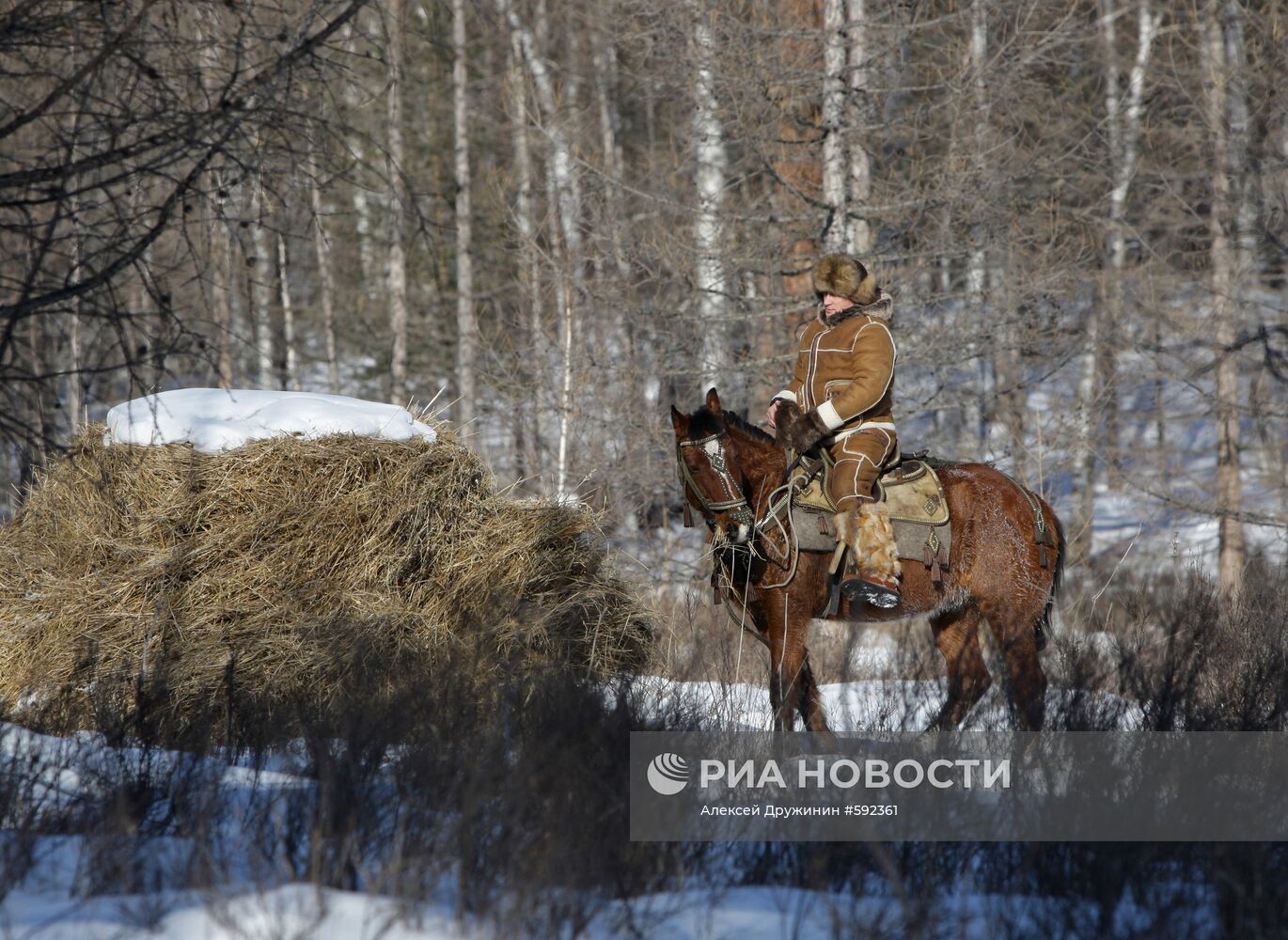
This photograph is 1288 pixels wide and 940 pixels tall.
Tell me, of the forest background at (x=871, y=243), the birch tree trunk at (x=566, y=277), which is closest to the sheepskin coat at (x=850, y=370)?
the forest background at (x=871, y=243)

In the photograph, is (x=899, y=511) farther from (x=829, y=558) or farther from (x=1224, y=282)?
(x=1224, y=282)

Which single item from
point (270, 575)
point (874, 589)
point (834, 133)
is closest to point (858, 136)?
point (834, 133)

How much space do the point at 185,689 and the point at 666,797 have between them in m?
2.94

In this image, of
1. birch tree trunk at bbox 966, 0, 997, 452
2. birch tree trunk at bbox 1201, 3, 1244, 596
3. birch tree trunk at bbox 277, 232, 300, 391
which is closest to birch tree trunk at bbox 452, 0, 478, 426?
birch tree trunk at bbox 277, 232, 300, 391

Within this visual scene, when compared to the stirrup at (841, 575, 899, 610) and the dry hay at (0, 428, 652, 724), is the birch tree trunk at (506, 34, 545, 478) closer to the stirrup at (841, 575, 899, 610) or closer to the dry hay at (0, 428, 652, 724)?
the dry hay at (0, 428, 652, 724)

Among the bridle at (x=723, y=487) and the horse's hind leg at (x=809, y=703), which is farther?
the bridle at (x=723, y=487)

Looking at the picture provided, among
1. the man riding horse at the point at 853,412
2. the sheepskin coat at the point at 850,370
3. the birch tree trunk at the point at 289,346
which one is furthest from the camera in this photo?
the birch tree trunk at the point at 289,346

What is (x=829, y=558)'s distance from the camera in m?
6.54

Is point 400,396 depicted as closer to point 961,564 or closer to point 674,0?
point 674,0

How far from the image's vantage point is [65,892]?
3652mm

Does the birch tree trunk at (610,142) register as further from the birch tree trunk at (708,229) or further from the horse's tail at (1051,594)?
the horse's tail at (1051,594)

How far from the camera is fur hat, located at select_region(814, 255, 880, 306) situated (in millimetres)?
6555

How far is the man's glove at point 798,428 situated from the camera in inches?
250

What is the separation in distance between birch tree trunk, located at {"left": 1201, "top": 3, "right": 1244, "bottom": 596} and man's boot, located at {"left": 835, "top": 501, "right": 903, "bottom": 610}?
10.8 meters
